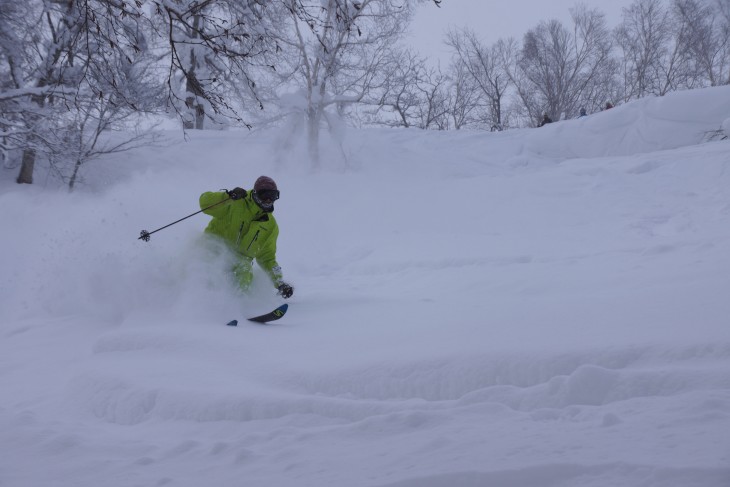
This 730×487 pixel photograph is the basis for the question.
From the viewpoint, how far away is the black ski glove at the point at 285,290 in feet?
16.9

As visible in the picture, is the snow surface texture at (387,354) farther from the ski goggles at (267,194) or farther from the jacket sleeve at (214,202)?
the ski goggles at (267,194)

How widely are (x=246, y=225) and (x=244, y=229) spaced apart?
5 cm

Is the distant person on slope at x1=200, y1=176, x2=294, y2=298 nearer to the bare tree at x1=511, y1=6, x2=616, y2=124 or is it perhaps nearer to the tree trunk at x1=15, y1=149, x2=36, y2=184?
the tree trunk at x1=15, y1=149, x2=36, y2=184

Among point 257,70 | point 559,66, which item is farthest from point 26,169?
point 559,66

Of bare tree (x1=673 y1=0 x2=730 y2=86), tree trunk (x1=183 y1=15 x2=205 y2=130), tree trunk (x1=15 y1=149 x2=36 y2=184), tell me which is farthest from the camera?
bare tree (x1=673 y1=0 x2=730 y2=86)

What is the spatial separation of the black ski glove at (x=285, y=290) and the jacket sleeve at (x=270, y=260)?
141mm

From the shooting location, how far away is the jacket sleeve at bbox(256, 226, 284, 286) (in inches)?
214

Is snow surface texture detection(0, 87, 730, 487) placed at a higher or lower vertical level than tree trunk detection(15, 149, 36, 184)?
lower

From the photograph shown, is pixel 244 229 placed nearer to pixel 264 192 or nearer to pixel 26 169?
pixel 264 192

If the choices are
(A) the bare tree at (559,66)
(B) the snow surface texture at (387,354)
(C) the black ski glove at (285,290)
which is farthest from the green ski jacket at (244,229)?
(A) the bare tree at (559,66)

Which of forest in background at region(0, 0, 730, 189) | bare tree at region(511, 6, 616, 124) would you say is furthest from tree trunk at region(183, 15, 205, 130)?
bare tree at region(511, 6, 616, 124)

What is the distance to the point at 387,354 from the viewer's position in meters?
3.19

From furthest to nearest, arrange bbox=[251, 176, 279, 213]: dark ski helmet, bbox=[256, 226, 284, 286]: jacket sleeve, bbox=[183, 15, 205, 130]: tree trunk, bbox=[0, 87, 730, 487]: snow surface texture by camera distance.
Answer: bbox=[256, 226, 284, 286]: jacket sleeve < bbox=[251, 176, 279, 213]: dark ski helmet < bbox=[183, 15, 205, 130]: tree trunk < bbox=[0, 87, 730, 487]: snow surface texture

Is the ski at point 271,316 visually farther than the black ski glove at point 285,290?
No
